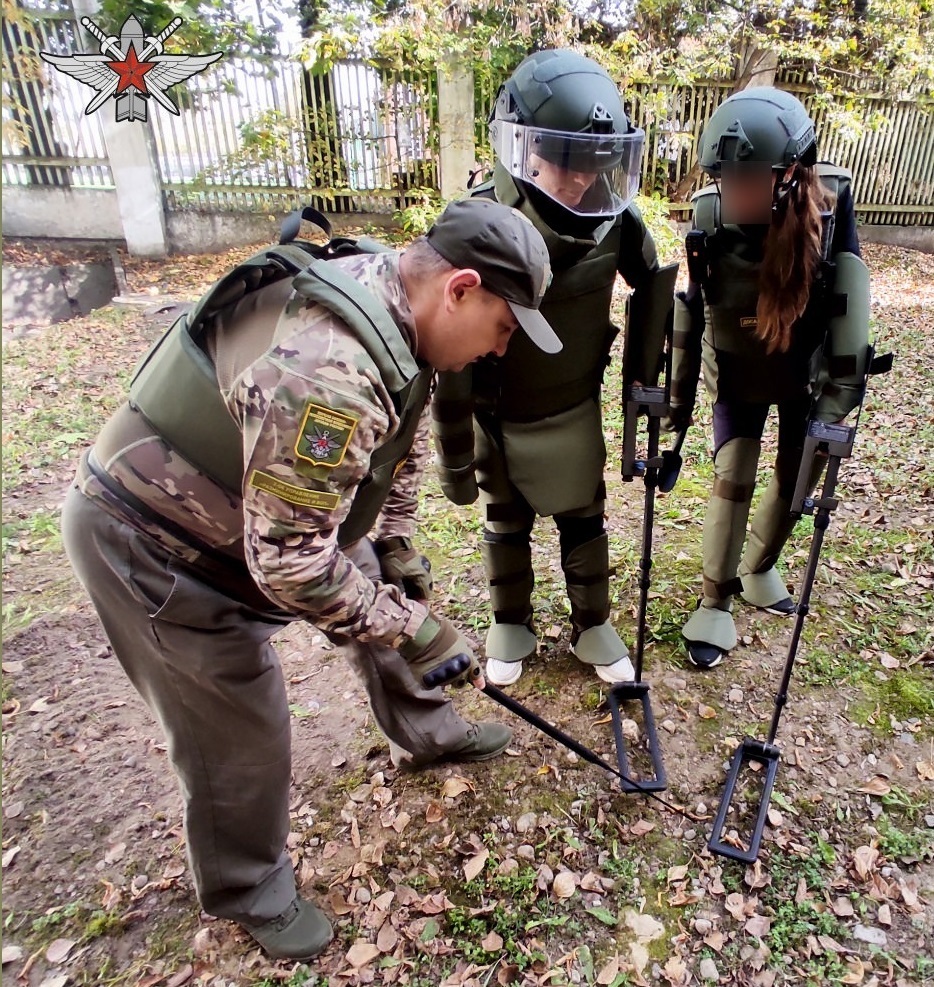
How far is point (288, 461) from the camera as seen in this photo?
1517 millimetres

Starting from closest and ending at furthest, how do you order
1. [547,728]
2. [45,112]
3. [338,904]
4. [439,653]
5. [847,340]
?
1. [439,653]
2. [338,904]
3. [547,728]
4. [847,340]
5. [45,112]

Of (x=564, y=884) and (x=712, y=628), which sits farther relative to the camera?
(x=712, y=628)

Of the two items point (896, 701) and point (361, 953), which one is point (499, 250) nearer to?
point (361, 953)

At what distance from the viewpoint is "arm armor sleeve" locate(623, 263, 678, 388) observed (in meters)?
2.74

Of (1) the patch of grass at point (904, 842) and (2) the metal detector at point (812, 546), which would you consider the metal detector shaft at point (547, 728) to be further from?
(1) the patch of grass at point (904, 842)

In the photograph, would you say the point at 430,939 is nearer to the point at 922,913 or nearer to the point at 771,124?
the point at 922,913

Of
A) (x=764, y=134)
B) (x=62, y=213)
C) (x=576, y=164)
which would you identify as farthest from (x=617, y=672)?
(x=62, y=213)

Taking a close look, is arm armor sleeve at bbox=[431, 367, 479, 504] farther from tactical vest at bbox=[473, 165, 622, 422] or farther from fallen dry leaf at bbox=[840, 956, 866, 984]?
fallen dry leaf at bbox=[840, 956, 866, 984]

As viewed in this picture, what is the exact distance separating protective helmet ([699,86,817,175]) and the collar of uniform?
147 cm

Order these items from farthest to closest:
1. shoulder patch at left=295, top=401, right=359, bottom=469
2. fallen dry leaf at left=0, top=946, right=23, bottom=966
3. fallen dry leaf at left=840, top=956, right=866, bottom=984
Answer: fallen dry leaf at left=0, top=946, right=23, bottom=966 → fallen dry leaf at left=840, top=956, right=866, bottom=984 → shoulder patch at left=295, top=401, right=359, bottom=469

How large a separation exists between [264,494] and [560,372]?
4.97 feet

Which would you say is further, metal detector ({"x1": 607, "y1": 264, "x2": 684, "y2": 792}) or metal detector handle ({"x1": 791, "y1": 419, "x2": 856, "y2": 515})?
metal detector ({"x1": 607, "y1": 264, "x2": 684, "y2": 792})

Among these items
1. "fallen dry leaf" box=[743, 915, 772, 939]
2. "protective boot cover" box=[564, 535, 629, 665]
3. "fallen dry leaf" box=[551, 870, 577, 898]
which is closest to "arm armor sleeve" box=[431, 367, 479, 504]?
"protective boot cover" box=[564, 535, 629, 665]

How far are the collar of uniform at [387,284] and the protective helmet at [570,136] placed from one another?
35.6 inches
